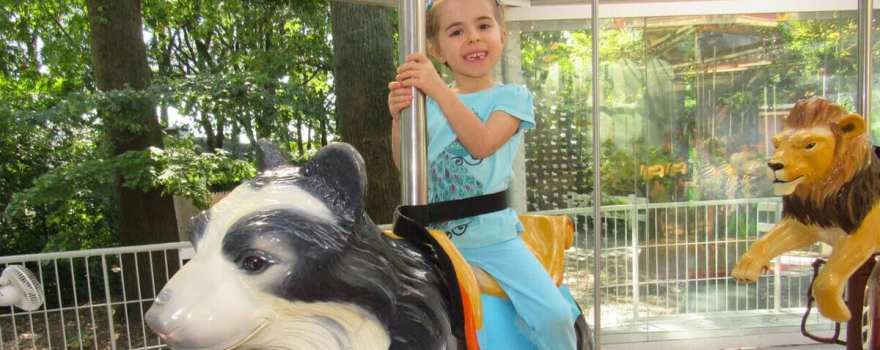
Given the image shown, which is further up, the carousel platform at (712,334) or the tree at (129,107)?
the tree at (129,107)

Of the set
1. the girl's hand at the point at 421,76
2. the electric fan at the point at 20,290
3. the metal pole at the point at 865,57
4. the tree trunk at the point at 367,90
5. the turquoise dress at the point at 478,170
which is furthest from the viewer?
the tree trunk at the point at 367,90

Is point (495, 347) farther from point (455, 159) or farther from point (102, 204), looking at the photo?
point (102, 204)

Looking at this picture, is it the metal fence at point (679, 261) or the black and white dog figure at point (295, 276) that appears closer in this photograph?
the black and white dog figure at point (295, 276)

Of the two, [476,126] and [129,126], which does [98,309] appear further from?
[476,126]

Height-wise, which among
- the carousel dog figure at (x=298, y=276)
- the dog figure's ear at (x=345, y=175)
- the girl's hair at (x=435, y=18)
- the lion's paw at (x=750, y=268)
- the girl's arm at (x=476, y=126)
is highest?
Result: the girl's hair at (x=435, y=18)

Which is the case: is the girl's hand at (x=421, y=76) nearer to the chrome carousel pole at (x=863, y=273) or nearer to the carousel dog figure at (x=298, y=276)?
the carousel dog figure at (x=298, y=276)

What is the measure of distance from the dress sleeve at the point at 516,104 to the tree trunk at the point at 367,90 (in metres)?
2.79

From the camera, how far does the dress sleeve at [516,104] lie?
1.08 metres

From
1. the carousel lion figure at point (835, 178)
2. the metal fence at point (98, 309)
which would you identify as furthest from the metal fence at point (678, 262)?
the carousel lion figure at point (835, 178)

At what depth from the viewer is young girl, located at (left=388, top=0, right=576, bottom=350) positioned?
3.19ft

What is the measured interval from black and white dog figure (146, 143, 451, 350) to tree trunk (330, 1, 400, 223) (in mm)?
3156

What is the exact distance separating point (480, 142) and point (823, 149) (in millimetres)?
1128

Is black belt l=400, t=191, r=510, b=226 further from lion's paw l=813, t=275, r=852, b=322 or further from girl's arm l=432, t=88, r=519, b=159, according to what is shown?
lion's paw l=813, t=275, r=852, b=322

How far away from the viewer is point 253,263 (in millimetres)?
604
